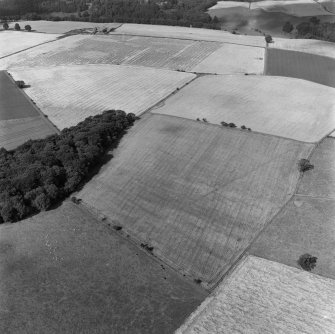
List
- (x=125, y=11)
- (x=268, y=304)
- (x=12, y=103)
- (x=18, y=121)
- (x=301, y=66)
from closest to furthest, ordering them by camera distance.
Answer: (x=268, y=304), (x=18, y=121), (x=12, y=103), (x=301, y=66), (x=125, y=11)

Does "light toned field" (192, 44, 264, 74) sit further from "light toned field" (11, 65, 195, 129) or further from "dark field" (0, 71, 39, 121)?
"dark field" (0, 71, 39, 121)

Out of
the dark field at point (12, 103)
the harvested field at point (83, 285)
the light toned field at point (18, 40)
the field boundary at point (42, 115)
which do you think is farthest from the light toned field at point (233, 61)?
the harvested field at point (83, 285)

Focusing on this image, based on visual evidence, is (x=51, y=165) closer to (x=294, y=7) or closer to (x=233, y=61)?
(x=233, y=61)

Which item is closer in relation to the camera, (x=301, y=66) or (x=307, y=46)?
(x=301, y=66)

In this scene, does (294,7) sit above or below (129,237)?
above

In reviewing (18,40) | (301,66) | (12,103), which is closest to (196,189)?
(12,103)

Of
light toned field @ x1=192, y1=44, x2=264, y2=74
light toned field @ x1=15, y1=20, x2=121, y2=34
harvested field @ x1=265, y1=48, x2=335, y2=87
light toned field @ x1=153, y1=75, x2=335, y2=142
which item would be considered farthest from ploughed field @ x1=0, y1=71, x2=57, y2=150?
light toned field @ x1=15, y1=20, x2=121, y2=34
